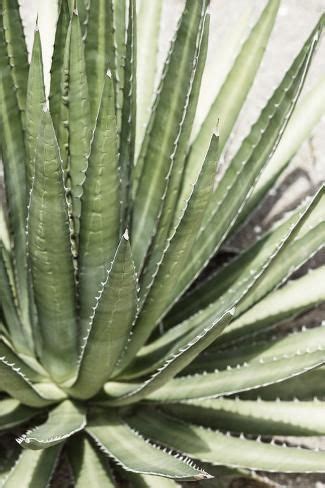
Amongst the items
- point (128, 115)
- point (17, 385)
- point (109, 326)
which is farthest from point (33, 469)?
point (128, 115)

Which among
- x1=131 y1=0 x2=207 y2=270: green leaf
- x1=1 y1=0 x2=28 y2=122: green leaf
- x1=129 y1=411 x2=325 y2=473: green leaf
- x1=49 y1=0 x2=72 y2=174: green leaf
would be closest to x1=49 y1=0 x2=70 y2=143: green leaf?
x1=49 y1=0 x2=72 y2=174: green leaf

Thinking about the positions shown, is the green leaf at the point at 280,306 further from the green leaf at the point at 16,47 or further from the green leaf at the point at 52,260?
the green leaf at the point at 16,47

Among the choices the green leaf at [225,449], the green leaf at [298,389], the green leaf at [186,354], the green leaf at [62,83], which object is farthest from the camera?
the green leaf at [298,389]

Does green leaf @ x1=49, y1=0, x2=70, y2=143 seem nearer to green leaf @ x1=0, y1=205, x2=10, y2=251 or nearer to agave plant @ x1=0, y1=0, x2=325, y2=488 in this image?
agave plant @ x1=0, y1=0, x2=325, y2=488

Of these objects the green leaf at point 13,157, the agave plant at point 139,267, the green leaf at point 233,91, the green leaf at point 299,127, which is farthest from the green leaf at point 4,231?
the green leaf at point 299,127

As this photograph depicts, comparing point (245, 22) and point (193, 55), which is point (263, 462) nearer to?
point (193, 55)
